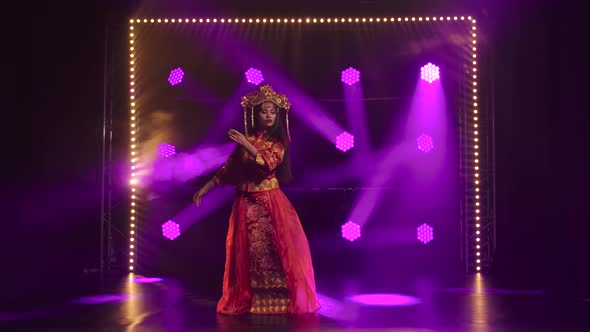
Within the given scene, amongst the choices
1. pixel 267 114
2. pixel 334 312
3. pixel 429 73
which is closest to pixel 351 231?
pixel 429 73

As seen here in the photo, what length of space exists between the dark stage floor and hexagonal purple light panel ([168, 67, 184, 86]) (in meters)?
2.49

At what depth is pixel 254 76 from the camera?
597 centimetres

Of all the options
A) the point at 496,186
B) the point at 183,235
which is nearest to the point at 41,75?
the point at 183,235

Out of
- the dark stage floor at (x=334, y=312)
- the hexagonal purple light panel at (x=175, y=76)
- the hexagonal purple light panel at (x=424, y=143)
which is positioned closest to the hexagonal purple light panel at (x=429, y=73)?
the hexagonal purple light panel at (x=424, y=143)

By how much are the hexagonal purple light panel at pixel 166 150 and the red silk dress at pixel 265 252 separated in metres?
2.84

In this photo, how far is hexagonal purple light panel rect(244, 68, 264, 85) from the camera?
597 cm

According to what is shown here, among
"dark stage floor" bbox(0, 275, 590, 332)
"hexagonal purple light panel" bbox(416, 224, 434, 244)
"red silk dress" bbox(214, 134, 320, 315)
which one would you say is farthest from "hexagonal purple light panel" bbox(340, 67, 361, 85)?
"red silk dress" bbox(214, 134, 320, 315)

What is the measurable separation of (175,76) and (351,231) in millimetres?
2676

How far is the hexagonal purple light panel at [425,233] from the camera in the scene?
19.4 ft

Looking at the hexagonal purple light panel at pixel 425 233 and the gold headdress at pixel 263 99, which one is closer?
the gold headdress at pixel 263 99

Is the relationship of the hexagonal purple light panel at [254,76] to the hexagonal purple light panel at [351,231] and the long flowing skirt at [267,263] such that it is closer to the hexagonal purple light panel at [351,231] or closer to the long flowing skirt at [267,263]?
the hexagonal purple light panel at [351,231]

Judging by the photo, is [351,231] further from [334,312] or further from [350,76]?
[334,312]

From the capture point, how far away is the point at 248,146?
3117 mm

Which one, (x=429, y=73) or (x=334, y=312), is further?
(x=429, y=73)
